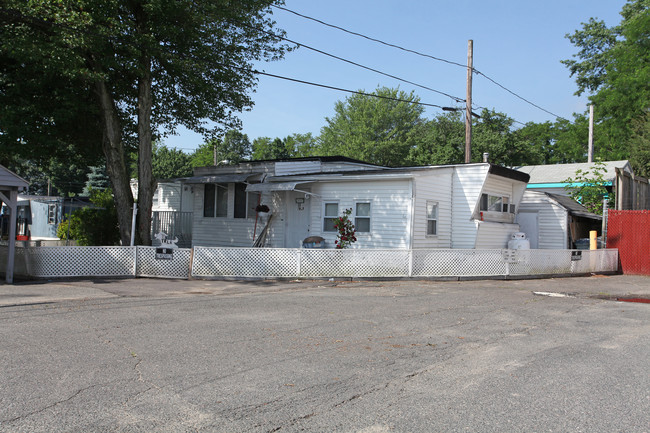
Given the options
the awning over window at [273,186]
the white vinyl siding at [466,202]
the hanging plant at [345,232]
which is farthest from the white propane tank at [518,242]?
the awning over window at [273,186]

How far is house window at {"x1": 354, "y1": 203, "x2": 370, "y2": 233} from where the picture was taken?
58.2 ft

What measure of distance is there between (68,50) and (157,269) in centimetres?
683

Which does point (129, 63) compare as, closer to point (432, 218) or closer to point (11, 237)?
point (11, 237)

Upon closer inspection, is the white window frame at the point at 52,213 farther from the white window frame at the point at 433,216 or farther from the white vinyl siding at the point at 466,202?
the white vinyl siding at the point at 466,202

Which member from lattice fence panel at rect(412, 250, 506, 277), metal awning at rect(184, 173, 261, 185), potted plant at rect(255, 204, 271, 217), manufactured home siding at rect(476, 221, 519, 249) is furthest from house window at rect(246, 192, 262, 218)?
manufactured home siding at rect(476, 221, 519, 249)

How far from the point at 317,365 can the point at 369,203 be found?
11.9 meters

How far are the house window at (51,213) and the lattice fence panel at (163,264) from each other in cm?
2169

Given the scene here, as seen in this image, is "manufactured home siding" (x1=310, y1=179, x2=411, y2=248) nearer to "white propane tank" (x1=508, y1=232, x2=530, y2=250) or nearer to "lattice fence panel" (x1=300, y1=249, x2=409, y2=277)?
"lattice fence panel" (x1=300, y1=249, x2=409, y2=277)

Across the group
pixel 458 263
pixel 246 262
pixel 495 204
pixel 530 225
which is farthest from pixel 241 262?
pixel 530 225

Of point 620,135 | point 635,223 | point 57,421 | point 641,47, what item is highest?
point 641,47

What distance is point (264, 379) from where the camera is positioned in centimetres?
541

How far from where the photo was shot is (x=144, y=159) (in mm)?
18406

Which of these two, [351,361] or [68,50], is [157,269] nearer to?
[68,50]

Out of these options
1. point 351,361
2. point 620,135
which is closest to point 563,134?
point 620,135
